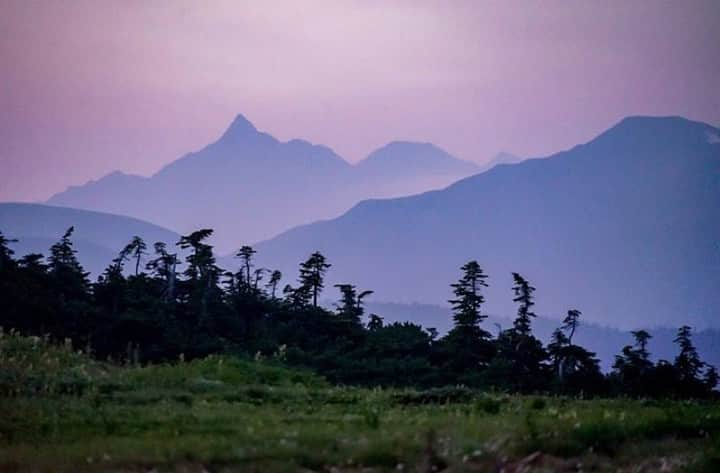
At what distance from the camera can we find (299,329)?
33031 millimetres

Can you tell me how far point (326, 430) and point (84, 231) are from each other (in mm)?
46472

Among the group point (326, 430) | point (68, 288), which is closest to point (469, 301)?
point (68, 288)

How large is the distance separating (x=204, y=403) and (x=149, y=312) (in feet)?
61.9

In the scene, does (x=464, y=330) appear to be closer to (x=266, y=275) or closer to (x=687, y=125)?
(x=266, y=275)

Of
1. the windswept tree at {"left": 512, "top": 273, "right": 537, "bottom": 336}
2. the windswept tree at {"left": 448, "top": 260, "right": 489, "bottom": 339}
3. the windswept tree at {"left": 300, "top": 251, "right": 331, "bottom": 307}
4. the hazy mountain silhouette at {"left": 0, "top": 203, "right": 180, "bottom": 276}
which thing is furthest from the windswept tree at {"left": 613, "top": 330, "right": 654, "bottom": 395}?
the hazy mountain silhouette at {"left": 0, "top": 203, "right": 180, "bottom": 276}

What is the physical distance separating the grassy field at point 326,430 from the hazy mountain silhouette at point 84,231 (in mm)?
32358

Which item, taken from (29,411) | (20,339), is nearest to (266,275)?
(20,339)

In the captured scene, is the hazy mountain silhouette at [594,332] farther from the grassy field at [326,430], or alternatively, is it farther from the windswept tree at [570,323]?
the grassy field at [326,430]

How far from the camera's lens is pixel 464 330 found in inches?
1222

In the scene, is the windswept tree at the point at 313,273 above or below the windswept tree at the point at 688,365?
above

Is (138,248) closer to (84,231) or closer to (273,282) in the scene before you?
(273,282)

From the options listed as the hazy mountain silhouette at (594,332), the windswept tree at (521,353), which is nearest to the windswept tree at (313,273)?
the hazy mountain silhouette at (594,332)

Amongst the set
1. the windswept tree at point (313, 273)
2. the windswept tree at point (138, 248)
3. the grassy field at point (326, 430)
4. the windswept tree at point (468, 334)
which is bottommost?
the grassy field at point (326, 430)

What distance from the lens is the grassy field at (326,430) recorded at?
32.8 feet
